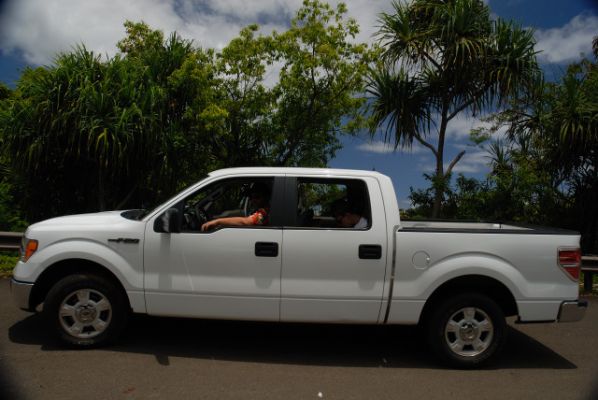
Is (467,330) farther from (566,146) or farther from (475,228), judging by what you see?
(566,146)

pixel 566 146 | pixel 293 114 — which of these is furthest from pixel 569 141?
pixel 293 114

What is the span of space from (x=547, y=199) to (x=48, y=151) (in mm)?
11298

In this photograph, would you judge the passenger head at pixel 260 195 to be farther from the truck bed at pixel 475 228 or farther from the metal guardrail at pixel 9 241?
the metal guardrail at pixel 9 241

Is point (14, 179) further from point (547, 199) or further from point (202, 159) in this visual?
point (547, 199)

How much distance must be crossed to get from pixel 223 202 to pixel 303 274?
4.77 feet

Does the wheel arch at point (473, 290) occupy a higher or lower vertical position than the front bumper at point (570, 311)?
higher

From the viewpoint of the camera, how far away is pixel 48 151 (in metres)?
10.6

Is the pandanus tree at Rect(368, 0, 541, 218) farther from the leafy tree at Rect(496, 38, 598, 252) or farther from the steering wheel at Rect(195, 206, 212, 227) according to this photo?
the steering wheel at Rect(195, 206, 212, 227)

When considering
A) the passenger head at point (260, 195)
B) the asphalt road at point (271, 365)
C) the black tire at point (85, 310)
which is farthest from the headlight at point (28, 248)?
the passenger head at point (260, 195)

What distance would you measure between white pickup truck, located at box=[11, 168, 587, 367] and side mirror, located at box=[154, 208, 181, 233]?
0.04 ft

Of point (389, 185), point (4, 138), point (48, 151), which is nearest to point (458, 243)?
point (389, 185)

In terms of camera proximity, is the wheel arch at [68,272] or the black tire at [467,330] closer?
the black tire at [467,330]

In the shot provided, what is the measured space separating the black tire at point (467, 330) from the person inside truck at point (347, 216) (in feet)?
3.45

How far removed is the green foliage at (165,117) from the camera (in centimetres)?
1039
